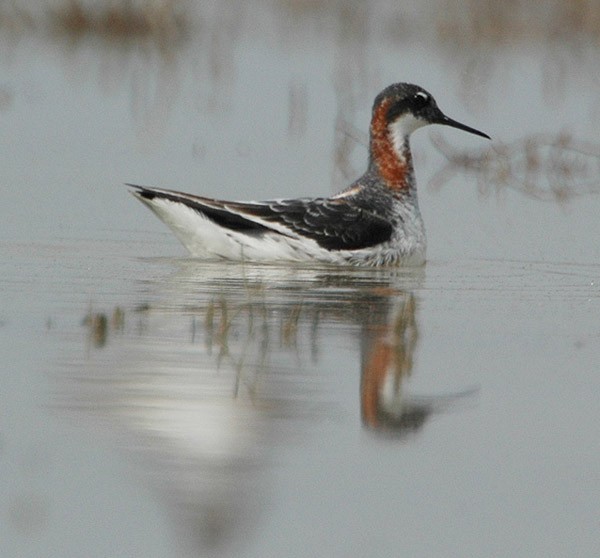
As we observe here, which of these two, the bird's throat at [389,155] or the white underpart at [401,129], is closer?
the bird's throat at [389,155]

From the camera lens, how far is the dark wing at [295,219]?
38.7ft

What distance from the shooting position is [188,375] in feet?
25.9

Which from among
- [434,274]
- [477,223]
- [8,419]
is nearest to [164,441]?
[8,419]

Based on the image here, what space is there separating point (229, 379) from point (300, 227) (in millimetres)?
4200

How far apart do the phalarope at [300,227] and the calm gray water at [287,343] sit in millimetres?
209

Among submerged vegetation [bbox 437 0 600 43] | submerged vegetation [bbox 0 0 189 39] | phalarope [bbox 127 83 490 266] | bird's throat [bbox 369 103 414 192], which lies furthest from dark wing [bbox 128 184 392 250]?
submerged vegetation [bbox 437 0 600 43]

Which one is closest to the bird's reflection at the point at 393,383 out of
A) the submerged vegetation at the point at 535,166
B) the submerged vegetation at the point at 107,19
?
the submerged vegetation at the point at 535,166

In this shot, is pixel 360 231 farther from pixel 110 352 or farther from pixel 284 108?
pixel 284 108

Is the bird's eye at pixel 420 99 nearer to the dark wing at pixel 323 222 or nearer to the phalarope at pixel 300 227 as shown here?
the phalarope at pixel 300 227

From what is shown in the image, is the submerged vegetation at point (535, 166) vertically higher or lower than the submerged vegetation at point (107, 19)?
lower

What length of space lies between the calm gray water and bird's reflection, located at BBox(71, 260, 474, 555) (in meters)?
0.02

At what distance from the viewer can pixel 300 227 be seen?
39.3 feet

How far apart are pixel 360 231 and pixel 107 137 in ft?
17.5

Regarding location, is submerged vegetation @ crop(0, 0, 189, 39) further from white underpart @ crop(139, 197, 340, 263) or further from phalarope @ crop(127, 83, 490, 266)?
white underpart @ crop(139, 197, 340, 263)
